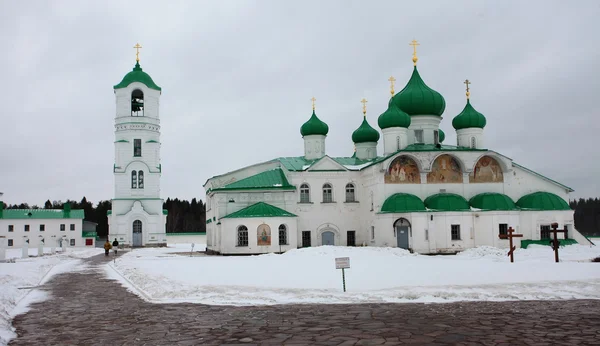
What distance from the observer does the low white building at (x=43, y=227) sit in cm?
5856

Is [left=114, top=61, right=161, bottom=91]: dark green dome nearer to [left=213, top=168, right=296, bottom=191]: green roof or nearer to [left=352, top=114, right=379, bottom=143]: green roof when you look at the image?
[left=213, top=168, right=296, bottom=191]: green roof

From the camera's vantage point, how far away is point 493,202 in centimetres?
3212

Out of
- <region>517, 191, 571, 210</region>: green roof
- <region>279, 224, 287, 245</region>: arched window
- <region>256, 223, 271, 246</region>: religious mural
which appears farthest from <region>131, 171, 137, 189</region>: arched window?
<region>517, 191, 571, 210</region>: green roof

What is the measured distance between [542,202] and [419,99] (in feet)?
31.0

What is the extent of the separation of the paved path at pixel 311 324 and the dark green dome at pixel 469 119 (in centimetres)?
2464

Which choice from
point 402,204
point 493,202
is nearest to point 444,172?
point 493,202

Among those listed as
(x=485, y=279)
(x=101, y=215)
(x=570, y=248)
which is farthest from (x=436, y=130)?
(x=101, y=215)

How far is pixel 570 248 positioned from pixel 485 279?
52.9ft

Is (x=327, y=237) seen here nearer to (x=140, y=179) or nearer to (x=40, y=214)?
(x=140, y=179)

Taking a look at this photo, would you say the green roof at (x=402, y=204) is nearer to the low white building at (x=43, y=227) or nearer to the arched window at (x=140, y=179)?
the arched window at (x=140, y=179)

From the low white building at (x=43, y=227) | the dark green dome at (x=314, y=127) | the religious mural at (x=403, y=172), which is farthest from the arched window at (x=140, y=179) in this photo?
the religious mural at (x=403, y=172)

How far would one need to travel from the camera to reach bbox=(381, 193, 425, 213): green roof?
3161 cm

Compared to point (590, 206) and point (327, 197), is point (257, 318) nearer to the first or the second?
point (327, 197)

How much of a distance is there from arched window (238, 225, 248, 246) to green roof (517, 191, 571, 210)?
16.0m
